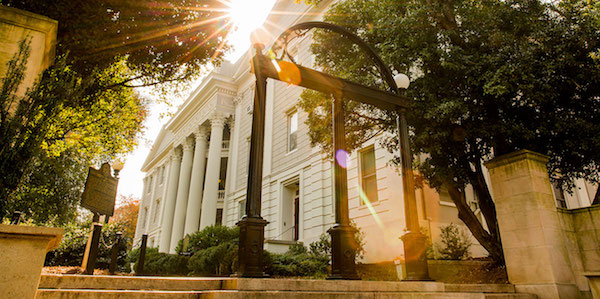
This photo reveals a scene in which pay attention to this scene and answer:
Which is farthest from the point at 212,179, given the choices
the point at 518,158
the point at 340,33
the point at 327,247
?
the point at 518,158

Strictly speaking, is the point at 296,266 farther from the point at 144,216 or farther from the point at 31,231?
the point at 144,216

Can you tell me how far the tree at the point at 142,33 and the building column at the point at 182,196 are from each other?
18.5 metres

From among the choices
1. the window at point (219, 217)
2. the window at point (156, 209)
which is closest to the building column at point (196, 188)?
the window at point (219, 217)

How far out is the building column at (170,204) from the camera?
98.0ft

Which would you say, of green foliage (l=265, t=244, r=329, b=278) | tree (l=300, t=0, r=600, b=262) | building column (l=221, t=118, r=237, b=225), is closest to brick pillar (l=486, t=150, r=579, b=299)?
tree (l=300, t=0, r=600, b=262)

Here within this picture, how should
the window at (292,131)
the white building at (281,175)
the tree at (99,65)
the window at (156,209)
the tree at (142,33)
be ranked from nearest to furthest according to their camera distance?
the tree at (99,65) < the tree at (142,33) < the white building at (281,175) < the window at (292,131) < the window at (156,209)

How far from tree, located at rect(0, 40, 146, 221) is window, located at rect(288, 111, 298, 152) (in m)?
7.84

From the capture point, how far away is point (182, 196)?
94.2ft

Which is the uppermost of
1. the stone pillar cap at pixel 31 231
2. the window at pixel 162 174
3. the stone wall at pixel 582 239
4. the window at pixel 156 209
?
the window at pixel 162 174

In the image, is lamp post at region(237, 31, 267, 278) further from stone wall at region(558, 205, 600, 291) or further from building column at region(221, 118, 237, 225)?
building column at region(221, 118, 237, 225)

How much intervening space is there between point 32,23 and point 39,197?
14.0 m

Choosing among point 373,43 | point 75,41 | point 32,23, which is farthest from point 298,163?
point 32,23

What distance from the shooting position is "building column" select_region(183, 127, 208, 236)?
2528 cm

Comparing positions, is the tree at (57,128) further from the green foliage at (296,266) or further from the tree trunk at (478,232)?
the tree trunk at (478,232)
